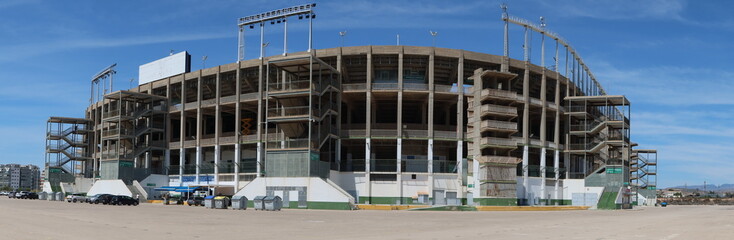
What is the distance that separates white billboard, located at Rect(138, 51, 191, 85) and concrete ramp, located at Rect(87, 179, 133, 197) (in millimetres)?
16279

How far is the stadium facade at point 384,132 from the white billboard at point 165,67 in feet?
4.41

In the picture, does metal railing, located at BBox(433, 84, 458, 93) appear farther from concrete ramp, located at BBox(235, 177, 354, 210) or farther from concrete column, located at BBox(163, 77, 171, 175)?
concrete column, located at BBox(163, 77, 171, 175)

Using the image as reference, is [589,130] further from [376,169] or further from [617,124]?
[376,169]

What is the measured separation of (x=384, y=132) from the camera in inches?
3150

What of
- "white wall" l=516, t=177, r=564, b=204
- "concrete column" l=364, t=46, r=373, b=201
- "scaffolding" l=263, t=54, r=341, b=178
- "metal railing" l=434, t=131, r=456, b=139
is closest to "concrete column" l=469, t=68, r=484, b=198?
"metal railing" l=434, t=131, r=456, b=139

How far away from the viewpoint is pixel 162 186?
9469cm

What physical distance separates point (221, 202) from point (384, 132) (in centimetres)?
2345

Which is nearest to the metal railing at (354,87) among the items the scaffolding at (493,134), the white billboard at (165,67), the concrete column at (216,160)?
the scaffolding at (493,134)

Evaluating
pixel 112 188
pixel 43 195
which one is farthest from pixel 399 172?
pixel 43 195

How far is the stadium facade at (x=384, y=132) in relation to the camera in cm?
7462

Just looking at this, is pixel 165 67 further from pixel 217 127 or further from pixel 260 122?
pixel 260 122

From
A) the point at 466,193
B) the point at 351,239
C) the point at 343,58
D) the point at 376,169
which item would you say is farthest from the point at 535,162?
the point at 351,239

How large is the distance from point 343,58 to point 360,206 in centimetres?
1998

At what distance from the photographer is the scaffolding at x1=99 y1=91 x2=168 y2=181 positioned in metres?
94.2
